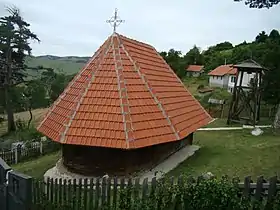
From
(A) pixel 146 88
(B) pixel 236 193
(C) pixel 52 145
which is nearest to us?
(B) pixel 236 193

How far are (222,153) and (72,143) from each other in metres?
7.41

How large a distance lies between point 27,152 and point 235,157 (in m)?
11.6

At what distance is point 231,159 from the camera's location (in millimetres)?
13602

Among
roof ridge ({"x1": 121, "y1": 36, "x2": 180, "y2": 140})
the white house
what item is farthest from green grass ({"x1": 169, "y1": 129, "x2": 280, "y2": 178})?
the white house

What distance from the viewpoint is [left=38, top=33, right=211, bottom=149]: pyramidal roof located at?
1066 cm

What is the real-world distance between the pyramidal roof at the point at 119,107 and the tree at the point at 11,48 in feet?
61.9

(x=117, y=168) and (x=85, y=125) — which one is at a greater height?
(x=85, y=125)

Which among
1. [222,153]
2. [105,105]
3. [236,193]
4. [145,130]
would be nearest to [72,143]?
[105,105]

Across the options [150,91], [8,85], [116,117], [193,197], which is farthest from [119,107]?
[8,85]

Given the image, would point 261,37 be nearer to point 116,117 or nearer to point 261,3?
point 261,3

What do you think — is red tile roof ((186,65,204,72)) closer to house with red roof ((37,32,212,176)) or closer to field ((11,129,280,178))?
field ((11,129,280,178))

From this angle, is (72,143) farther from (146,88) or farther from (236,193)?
(236,193)

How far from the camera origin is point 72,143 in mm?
10586

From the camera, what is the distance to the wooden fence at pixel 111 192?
6.46 meters
